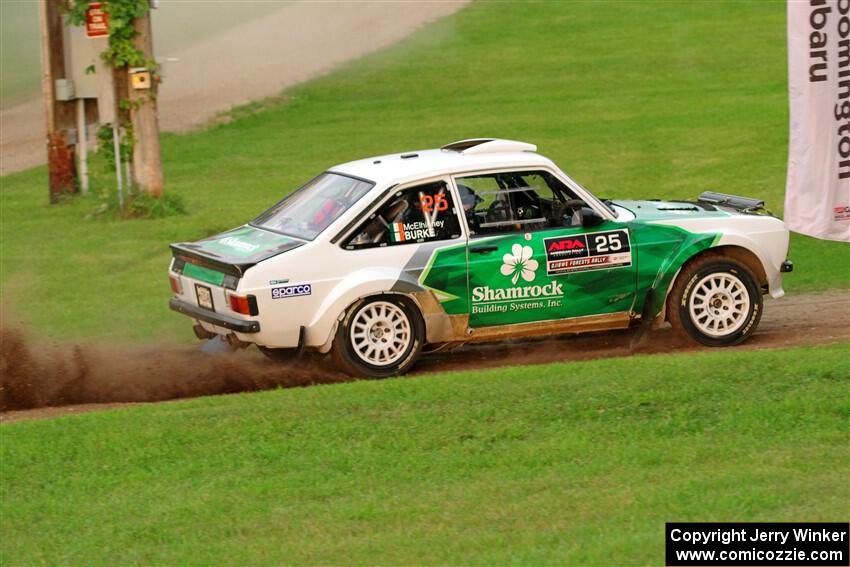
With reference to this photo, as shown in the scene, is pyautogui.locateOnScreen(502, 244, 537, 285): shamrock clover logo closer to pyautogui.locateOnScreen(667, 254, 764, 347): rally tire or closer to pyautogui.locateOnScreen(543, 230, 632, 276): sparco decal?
pyautogui.locateOnScreen(543, 230, 632, 276): sparco decal

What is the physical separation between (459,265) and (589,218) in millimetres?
1060

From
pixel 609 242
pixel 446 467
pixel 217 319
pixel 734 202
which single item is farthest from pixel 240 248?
pixel 734 202

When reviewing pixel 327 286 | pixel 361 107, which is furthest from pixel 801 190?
pixel 361 107

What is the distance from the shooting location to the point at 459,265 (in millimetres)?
9734

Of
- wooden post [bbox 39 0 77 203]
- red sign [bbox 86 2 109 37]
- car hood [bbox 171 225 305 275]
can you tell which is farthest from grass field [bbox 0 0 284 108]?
car hood [bbox 171 225 305 275]

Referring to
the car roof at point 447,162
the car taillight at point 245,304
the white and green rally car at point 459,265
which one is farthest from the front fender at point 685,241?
the car taillight at point 245,304

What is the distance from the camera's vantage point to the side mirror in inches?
390

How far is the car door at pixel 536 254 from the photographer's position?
9.81m

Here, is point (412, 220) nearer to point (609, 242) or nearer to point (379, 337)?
point (379, 337)

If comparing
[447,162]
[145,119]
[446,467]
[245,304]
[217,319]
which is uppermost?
[145,119]

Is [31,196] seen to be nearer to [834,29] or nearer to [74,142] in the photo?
[74,142]

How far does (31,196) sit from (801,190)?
1419 cm

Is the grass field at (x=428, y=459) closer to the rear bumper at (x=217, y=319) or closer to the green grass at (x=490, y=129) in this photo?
the green grass at (x=490, y=129)

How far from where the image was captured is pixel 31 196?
66.0 ft
